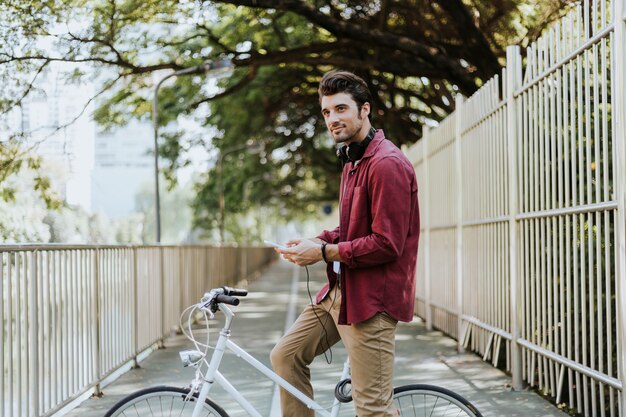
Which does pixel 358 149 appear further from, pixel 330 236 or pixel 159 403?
pixel 159 403

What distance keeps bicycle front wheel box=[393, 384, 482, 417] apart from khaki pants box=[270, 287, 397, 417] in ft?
0.81

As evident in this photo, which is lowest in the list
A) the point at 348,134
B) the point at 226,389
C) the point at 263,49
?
the point at 226,389

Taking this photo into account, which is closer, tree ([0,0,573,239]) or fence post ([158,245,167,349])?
tree ([0,0,573,239])

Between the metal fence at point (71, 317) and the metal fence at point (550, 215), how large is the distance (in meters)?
3.73

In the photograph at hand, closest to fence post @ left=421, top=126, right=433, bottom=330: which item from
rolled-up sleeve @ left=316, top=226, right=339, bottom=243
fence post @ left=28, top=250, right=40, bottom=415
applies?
fence post @ left=28, top=250, right=40, bottom=415

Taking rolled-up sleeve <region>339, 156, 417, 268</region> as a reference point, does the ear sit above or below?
above

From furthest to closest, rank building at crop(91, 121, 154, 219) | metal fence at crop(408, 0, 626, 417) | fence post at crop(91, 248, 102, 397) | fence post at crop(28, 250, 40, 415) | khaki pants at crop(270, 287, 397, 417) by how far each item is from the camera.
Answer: building at crop(91, 121, 154, 219), fence post at crop(91, 248, 102, 397), fence post at crop(28, 250, 40, 415), metal fence at crop(408, 0, 626, 417), khaki pants at crop(270, 287, 397, 417)

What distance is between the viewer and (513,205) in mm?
7797

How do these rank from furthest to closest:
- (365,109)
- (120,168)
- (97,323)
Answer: (120,168) < (97,323) < (365,109)

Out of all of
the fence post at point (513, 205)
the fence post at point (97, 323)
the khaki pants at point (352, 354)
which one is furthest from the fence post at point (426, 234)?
the khaki pants at point (352, 354)

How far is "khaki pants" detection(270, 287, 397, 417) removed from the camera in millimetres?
3869

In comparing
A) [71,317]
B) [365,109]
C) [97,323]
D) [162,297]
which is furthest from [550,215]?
[162,297]

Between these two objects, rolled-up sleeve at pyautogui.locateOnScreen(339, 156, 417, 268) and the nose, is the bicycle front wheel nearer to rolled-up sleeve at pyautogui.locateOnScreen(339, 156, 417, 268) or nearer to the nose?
rolled-up sleeve at pyautogui.locateOnScreen(339, 156, 417, 268)

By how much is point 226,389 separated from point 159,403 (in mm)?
312
